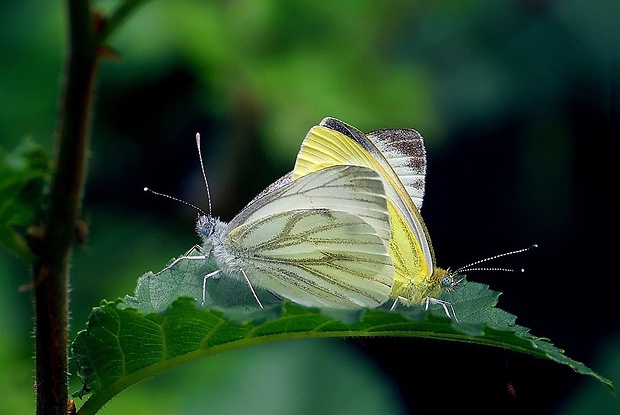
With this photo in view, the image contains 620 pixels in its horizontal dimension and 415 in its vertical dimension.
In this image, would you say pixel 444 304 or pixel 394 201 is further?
pixel 394 201

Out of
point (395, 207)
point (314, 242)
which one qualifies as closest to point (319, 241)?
point (314, 242)

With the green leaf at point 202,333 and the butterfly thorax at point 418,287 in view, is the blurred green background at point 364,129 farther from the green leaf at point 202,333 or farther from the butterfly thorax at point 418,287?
the green leaf at point 202,333

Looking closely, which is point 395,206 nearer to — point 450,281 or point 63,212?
point 450,281

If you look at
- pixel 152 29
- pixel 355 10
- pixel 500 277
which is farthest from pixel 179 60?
pixel 500 277

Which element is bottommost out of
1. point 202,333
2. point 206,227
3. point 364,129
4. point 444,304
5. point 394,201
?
point 444,304

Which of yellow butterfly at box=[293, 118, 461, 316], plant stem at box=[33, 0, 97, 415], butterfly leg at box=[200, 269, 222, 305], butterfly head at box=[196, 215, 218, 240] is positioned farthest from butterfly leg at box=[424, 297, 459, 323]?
plant stem at box=[33, 0, 97, 415]
